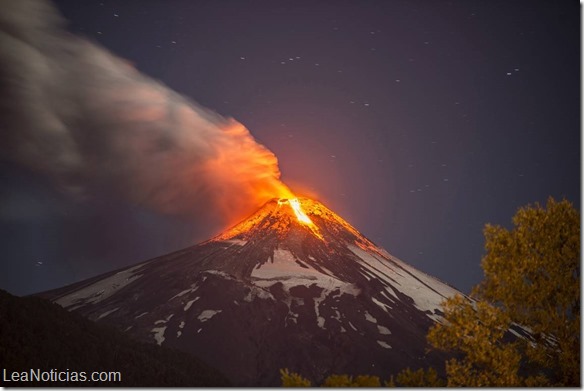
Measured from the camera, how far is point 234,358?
2360 inches

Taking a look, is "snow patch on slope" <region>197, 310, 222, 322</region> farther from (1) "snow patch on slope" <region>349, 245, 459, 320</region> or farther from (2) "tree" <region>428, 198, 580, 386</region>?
(2) "tree" <region>428, 198, 580, 386</region>

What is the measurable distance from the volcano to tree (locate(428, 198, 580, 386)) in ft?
161

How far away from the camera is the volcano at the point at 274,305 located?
199 ft

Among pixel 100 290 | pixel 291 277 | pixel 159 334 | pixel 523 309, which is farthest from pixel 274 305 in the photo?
pixel 523 309

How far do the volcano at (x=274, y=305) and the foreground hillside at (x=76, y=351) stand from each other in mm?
11520

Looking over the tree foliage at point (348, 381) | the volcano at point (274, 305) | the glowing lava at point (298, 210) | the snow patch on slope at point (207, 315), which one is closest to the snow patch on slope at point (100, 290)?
the volcano at point (274, 305)

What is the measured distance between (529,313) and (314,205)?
149365mm

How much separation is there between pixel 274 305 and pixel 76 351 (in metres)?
44.5

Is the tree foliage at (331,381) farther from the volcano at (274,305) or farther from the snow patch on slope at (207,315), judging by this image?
the snow patch on slope at (207,315)

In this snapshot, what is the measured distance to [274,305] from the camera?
77.1 meters

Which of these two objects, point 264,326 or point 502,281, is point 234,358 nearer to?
point 264,326

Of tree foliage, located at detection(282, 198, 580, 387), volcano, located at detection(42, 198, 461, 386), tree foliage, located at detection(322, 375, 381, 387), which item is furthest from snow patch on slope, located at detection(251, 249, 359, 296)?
tree foliage, located at detection(322, 375, 381, 387)

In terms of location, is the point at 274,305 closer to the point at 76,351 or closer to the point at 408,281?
the point at 76,351

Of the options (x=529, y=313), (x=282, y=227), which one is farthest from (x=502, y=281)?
(x=282, y=227)
